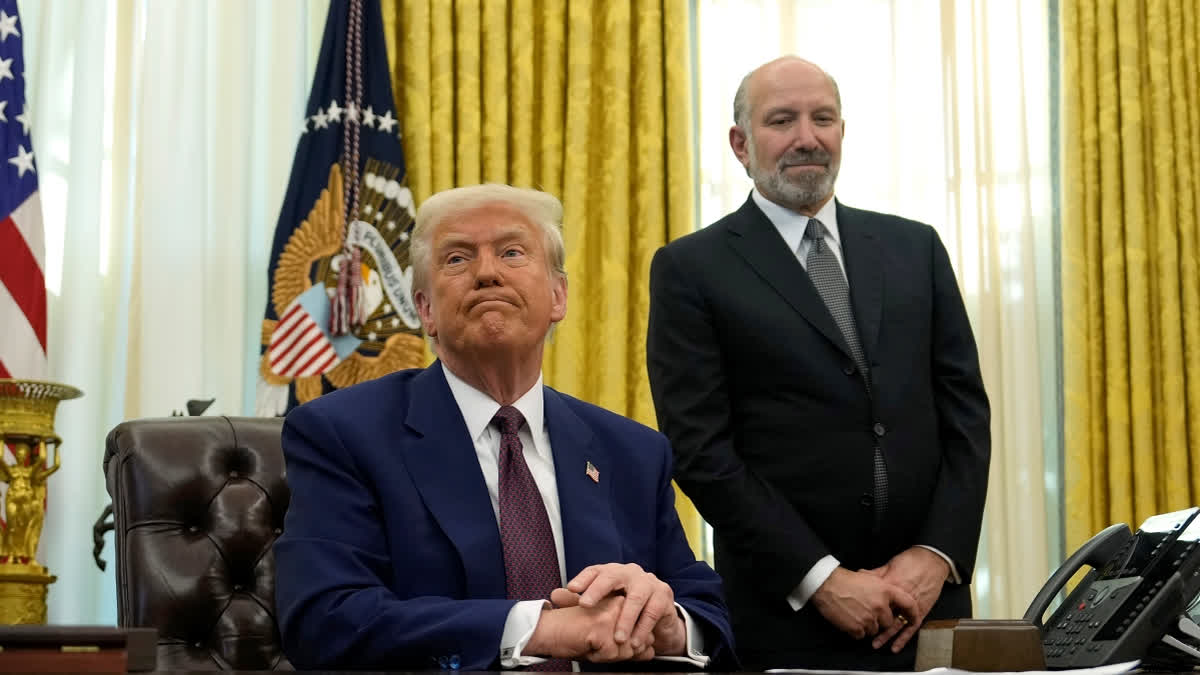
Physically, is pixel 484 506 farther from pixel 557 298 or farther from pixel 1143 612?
pixel 1143 612

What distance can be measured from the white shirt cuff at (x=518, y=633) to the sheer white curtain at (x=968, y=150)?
357 cm

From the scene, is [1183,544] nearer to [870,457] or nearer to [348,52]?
[870,457]

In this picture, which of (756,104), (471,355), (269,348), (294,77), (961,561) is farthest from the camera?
(294,77)

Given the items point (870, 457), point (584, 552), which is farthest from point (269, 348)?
point (584, 552)

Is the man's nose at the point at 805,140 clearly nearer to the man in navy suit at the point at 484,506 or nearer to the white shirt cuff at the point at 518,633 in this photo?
the man in navy suit at the point at 484,506

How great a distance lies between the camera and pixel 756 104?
312 cm

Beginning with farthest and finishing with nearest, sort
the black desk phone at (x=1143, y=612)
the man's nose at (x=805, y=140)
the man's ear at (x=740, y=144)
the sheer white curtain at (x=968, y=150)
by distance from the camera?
the sheer white curtain at (x=968, y=150) → the man's ear at (x=740, y=144) → the man's nose at (x=805, y=140) → the black desk phone at (x=1143, y=612)

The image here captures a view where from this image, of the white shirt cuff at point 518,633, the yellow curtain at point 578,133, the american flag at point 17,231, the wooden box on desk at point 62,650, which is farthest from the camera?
the yellow curtain at point 578,133

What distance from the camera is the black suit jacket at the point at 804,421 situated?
107 inches

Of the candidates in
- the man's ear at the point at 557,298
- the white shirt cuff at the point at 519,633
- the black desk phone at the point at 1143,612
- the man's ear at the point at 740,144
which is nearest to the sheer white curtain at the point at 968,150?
the man's ear at the point at 740,144

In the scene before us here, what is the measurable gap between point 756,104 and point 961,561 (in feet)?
3.68

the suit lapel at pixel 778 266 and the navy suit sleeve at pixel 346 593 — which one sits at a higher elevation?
the suit lapel at pixel 778 266

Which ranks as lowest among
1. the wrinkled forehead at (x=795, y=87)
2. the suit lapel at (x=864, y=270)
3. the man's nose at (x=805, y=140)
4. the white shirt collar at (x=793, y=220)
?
the suit lapel at (x=864, y=270)

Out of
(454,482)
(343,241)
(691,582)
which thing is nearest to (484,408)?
(454,482)
